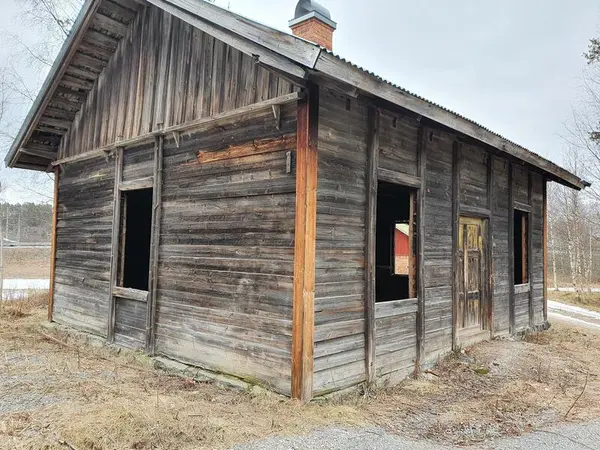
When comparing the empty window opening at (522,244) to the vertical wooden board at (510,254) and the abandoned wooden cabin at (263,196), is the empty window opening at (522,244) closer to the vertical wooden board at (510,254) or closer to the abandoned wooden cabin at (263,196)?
the abandoned wooden cabin at (263,196)

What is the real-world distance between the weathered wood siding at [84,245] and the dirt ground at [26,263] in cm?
1741

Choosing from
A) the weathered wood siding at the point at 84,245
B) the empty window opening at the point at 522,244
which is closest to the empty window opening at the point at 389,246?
the empty window opening at the point at 522,244

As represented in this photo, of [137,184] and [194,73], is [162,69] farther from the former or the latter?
[137,184]

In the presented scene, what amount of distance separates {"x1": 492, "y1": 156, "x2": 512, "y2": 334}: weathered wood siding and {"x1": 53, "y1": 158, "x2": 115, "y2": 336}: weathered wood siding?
269 inches

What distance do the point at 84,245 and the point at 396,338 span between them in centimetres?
596

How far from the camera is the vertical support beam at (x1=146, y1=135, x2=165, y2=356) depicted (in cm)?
652

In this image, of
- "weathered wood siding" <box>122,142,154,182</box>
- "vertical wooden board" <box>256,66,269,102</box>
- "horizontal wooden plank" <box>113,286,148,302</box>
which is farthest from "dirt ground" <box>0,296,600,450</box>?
"vertical wooden board" <box>256,66,269,102</box>

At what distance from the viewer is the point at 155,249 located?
260 inches

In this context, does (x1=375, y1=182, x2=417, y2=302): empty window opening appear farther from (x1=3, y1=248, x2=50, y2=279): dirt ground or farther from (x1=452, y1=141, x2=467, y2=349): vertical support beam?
(x1=3, y1=248, x2=50, y2=279): dirt ground

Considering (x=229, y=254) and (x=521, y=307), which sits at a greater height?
(x=229, y=254)

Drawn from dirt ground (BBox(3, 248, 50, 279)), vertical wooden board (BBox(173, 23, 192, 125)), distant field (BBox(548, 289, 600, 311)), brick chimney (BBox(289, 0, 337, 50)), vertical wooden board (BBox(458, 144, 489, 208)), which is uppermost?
brick chimney (BBox(289, 0, 337, 50))

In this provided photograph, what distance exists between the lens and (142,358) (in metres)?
6.55

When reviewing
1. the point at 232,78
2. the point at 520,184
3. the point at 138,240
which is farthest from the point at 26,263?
the point at 520,184

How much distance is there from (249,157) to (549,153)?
1288 inches
